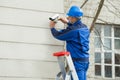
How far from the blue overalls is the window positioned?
6398mm

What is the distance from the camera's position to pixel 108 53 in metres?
11.2

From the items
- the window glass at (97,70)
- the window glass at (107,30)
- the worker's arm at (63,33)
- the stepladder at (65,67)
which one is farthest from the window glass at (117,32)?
Answer: the stepladder at (65,67)

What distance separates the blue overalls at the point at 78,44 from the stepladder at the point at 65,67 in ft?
0.39

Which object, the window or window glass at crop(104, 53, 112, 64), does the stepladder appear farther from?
window glass at crop(104, 53, 112, 64)

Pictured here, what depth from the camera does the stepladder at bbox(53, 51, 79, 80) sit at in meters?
4.15

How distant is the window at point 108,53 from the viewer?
1097 centimetres

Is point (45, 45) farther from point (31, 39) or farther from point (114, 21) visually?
point (114, 21)

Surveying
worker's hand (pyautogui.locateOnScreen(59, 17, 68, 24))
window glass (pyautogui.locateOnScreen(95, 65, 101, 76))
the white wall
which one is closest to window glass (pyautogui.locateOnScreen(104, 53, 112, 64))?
window glass (pyautogui.locateOnScreen(95, 65, 101, 76))

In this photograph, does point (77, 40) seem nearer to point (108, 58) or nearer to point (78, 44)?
point (78, 44)

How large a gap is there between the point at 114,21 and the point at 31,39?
21.5 feet

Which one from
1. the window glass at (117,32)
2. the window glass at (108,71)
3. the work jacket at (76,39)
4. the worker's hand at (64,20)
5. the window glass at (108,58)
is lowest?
the window glass at (108,71)

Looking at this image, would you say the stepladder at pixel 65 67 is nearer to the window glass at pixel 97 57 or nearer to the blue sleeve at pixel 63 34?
the blue sleeve at pixel 63 34

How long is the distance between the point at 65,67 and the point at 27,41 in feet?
1.58

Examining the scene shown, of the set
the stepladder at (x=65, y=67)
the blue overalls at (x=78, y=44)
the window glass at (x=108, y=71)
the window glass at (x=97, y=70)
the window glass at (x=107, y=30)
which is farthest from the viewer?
the window glass at (x=107, y=30)
